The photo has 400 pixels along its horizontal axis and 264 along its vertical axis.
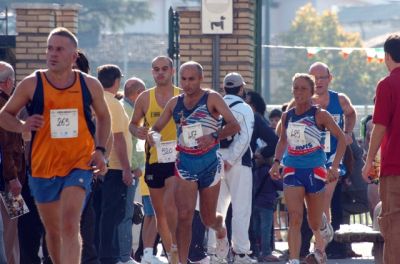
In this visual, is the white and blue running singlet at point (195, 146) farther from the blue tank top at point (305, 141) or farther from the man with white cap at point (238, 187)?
the man with white cap at point (238, 187)

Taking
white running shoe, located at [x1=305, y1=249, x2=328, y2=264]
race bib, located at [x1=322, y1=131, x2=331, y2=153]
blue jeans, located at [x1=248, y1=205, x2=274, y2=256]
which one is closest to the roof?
blue jeans, located at [x1=248, y1=205, x2=274, y2=256]

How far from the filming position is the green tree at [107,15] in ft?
250

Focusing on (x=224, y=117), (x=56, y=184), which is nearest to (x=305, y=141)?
(x=224, y=117)

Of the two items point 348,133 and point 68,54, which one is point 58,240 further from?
point 348,133

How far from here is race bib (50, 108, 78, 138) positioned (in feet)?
32.4

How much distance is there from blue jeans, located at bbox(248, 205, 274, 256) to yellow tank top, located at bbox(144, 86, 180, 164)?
2.67 metres

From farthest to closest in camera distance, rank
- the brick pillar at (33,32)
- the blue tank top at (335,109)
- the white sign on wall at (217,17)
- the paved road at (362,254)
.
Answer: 1. the white sign on wall at (217,17)
2. the brick pillar at (33,32)
3. the paved road at (362,254)
4. the blue tank top at (335,109)

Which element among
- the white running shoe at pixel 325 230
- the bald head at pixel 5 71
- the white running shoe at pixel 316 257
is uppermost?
the bald head at pixel 5 71

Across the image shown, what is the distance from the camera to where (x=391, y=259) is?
1014cm

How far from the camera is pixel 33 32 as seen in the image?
17.7 meters

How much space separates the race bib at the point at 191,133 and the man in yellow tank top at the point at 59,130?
1995 mm

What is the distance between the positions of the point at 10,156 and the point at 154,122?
6.71ft

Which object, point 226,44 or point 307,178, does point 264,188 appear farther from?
point 226,44

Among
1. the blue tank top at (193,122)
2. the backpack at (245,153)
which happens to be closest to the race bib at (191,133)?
the blue tank top at (193,122)
